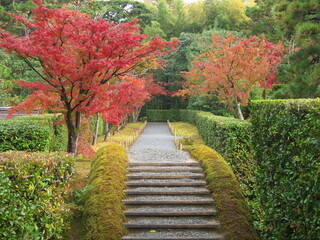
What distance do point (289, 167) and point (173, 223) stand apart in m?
Answer: 2.94

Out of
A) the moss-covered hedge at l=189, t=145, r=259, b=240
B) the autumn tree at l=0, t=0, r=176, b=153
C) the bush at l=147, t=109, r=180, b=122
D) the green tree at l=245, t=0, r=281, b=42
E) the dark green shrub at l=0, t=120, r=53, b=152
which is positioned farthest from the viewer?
the bush at l=147, t=109, r=180, b=122

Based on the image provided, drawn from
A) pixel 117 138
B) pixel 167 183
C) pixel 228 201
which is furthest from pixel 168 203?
pixel 117 138

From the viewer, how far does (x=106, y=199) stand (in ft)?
21.8

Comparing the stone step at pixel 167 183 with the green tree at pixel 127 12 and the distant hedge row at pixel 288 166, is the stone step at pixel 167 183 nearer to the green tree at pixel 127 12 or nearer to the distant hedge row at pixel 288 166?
the distant hedge row at pixel 288 166

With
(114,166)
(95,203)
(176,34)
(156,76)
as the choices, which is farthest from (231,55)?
(176,34)

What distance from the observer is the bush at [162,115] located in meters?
36.7

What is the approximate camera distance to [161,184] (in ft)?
26.1

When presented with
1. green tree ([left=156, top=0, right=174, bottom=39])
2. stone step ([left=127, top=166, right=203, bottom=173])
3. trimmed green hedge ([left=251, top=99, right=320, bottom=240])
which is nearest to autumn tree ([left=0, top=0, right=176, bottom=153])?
stone step ([left=127, top=166, right=203, bottom=173])

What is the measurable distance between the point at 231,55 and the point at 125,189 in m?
8.77

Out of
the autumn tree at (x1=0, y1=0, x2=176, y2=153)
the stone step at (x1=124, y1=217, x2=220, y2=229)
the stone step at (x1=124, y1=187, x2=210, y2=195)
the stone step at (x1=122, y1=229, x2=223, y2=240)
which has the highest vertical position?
the autumn tree at (x1=0, y1=0, x2=176, y2=153)

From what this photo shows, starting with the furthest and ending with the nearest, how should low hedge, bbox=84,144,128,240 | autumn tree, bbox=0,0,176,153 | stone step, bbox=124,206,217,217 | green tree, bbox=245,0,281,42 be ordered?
green tree, bbox=245,0,281,42
autumn tree, bbox=0,0,176,153
stone step, bbox=124,206,217,217
low hedge, bbox=84,144,128,240

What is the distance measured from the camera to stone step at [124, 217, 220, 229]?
635cm

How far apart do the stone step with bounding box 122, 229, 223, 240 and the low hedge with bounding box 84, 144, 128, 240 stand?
0.32 metres

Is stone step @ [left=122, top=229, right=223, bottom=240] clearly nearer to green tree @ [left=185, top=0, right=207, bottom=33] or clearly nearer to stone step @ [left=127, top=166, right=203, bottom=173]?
stone step @ [left=127, top=166, right=203, bottom=173]
